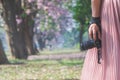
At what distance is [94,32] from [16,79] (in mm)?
6390

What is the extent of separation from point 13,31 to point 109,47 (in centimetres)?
1884

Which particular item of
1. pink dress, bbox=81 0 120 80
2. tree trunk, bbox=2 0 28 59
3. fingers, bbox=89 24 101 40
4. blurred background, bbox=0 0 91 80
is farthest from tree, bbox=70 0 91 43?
fingers, bbox=89 24 101 40

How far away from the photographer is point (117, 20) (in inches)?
150

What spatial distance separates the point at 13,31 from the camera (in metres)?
22.5

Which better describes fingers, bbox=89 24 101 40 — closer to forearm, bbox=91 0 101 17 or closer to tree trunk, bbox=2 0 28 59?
forearm, bbox=91 0 101 17

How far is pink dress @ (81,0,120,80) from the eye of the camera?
3801 mm

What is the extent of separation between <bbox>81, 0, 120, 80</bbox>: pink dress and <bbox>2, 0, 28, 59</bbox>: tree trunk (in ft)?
58.7

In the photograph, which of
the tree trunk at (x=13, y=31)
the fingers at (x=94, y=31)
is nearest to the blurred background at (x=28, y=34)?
the tree trunk at (x=13, y=31)

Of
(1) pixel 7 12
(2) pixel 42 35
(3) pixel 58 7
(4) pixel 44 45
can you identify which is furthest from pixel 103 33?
(4) pixel 44 45

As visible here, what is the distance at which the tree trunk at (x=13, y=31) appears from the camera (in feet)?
71.4

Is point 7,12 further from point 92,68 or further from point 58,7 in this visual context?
point 92,68

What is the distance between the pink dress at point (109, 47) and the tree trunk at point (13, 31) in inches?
704

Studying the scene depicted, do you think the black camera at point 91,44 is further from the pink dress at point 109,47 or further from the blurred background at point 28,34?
the blurred background at point 28,34

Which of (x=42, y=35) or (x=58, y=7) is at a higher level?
(x=58, y=7)
